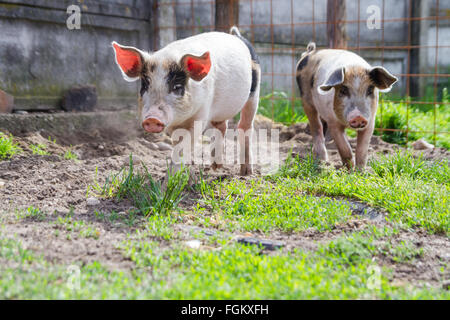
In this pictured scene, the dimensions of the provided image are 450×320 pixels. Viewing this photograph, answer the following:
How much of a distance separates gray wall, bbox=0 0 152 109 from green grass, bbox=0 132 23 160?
1061 millimetres

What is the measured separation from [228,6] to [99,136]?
2.49m

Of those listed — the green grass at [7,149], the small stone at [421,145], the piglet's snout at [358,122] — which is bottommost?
the small stone at [421,145]

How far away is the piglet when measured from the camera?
12.3 feet

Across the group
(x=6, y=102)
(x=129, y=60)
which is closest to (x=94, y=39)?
(x=6, y=102)

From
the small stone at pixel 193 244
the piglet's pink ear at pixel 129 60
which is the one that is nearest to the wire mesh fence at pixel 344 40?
the piglet's pink ear at pixel 129 60

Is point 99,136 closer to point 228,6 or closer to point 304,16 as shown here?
point 228,6

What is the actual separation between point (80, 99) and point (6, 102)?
99 cm

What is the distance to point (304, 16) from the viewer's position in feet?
32.6

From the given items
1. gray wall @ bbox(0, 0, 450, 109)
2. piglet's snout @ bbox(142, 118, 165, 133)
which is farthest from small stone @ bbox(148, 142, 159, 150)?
piglet's snout @ bbox(142, 118, 165, 133)

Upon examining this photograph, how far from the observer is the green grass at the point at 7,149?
15.7 ft

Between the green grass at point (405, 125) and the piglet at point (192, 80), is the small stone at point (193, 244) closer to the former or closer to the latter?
the piglet at point (192, 80)

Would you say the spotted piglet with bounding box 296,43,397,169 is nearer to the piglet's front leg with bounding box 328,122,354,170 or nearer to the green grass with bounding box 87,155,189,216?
the piglet's front leg with bounding box 328,122,354,170

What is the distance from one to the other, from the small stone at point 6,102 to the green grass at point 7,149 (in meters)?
0.71
